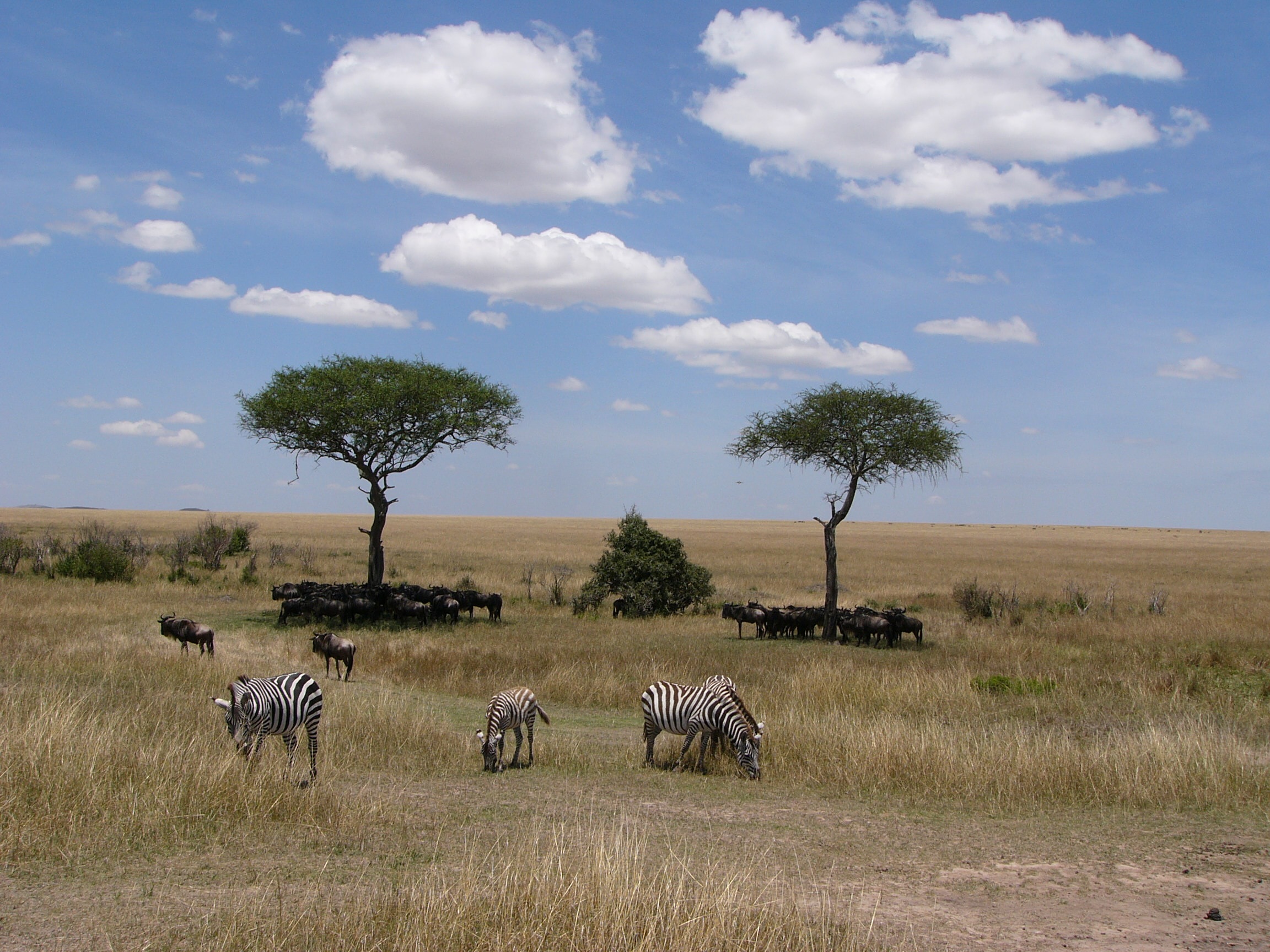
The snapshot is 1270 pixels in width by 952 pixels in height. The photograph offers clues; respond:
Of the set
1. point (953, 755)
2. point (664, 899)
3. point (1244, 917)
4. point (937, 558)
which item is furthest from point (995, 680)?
point (937, 558)

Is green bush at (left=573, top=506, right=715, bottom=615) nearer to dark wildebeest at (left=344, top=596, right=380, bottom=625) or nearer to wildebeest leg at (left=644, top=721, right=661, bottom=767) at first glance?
dark wildebeest at (left=344, top=596, right=380, bottom=625)

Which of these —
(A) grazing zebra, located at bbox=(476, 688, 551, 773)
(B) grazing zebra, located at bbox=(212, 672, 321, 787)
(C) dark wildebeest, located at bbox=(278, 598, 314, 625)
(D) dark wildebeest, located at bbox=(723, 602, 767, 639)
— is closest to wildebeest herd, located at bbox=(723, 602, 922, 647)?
(D) dark wildebeest, located at bbox=(723, 602, 767, 639)

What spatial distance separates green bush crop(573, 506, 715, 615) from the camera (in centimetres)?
3106

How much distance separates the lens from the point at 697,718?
1143 cm

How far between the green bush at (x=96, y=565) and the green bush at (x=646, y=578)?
17622 mm

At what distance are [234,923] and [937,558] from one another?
71625 millimetres

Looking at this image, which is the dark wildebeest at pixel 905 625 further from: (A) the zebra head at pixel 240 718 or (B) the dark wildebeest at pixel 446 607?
(A) the zebra head at pixel 240 718

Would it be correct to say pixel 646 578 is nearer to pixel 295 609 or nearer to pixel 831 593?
pixel 831 593

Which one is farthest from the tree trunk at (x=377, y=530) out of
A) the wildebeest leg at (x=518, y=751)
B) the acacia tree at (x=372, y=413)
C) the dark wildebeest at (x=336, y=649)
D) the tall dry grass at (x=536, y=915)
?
the tall dry grass at (x=536, y=915)

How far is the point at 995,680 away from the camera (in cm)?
1653

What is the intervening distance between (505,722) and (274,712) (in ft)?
9.03

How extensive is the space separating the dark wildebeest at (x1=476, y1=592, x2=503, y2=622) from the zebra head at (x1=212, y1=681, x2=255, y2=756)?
19380 millimetres

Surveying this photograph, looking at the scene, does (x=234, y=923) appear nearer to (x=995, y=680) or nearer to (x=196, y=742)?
(x=196, y=742)

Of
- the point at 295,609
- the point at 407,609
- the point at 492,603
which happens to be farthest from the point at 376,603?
the point at 492,603
